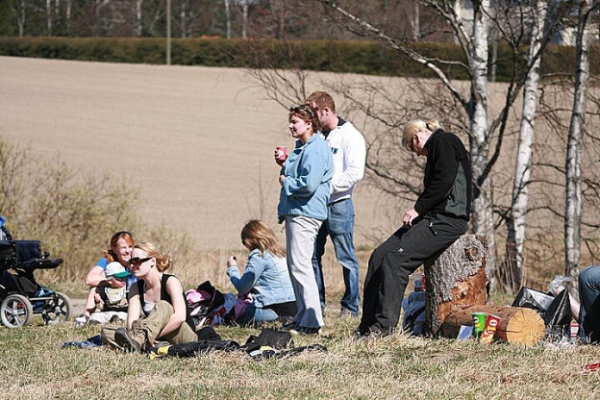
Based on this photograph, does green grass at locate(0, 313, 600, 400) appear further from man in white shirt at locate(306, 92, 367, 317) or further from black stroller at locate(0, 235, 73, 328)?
black stroller at locate(0, 235, 73, 328)

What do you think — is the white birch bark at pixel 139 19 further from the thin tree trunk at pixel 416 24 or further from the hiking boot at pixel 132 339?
the hiking boot at pixel 132 339

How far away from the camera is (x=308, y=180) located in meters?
7.64

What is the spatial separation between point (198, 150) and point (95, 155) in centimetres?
371

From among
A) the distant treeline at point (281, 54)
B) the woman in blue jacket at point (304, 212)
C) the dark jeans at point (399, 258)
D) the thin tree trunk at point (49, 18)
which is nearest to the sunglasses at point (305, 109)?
the woman in blue jacket at point (304, 212)

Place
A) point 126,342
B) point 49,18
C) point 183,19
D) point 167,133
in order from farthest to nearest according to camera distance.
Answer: point 183,19 < point 49,18 < point 167,133 < point 126,342

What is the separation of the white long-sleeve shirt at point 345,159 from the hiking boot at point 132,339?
2.32 m

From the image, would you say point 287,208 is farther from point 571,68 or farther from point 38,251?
point 571,68

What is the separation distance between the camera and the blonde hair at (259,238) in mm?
8891

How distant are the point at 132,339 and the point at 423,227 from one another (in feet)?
7.07

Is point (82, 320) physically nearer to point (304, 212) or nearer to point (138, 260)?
point (138, 260)

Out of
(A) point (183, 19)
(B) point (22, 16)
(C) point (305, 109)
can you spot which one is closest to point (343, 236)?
(C) point (305, 109)

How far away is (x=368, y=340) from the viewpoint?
705 centimetres

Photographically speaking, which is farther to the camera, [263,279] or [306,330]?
[263,279]

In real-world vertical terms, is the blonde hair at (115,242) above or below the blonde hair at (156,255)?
below
